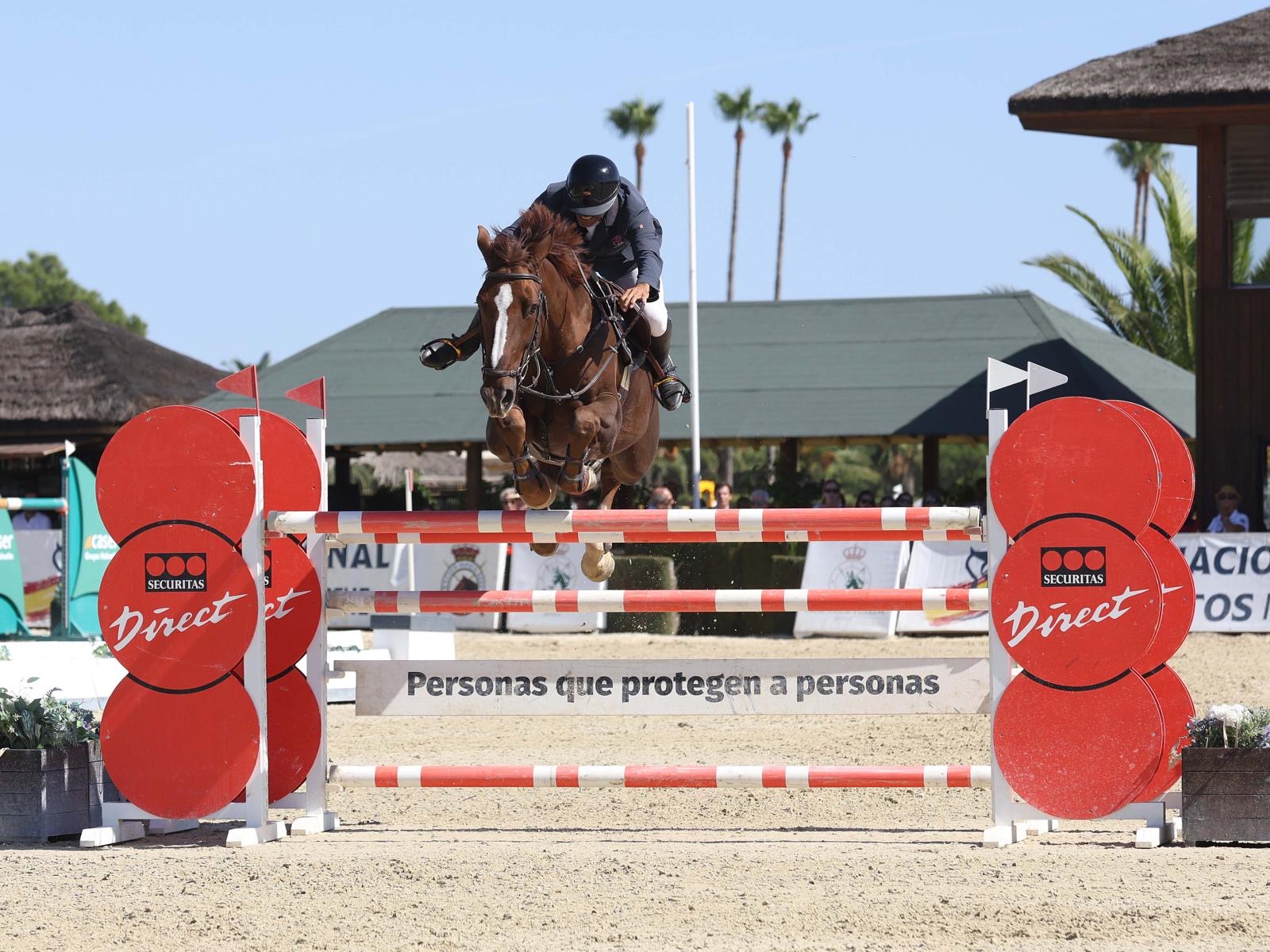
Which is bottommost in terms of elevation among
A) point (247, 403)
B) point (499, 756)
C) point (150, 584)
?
point (499, 756)

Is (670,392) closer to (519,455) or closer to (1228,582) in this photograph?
(519,455)

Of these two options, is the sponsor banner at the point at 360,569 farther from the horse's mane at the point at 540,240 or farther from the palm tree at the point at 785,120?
the palm tree at the point at 785,120

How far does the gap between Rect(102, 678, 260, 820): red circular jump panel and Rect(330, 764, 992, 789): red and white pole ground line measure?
76cm

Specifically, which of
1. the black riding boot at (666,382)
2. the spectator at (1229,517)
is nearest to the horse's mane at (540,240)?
the black riding boot at (666,382)

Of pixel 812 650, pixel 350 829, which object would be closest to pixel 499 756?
pixel 350 829

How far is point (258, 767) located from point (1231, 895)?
Result: 11.3 ft

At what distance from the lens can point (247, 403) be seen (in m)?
22.3

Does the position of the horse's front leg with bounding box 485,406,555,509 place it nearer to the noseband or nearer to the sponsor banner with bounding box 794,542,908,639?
the noseband

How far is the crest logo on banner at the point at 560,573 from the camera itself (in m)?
15.9

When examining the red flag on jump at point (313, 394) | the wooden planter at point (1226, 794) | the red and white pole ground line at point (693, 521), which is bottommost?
the wooden planter at point (1226, 794)

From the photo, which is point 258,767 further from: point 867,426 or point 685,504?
point 867,426

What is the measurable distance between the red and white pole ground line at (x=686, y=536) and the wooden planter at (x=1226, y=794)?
112 cm

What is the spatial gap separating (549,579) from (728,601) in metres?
10.3

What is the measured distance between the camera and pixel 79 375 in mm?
29250
